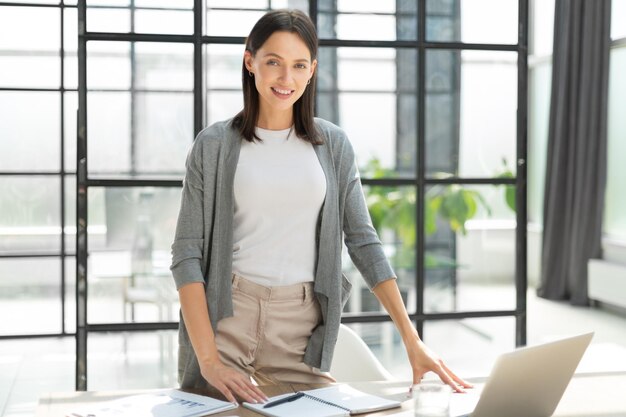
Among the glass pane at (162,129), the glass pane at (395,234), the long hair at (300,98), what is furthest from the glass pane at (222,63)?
the long hair at (300,98)

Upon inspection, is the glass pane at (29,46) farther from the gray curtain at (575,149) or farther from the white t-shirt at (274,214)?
the white t-shirt at (274,214)

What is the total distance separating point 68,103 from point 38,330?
1625 mm

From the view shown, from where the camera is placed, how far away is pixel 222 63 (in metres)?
3.20

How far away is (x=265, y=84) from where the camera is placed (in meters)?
1.94

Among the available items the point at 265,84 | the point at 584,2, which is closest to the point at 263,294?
the point at 265,84

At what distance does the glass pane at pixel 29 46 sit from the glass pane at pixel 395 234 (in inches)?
142

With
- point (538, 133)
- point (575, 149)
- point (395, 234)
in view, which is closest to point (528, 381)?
point (395, 234)

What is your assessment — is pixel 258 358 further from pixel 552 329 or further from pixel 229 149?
pixel 552 329

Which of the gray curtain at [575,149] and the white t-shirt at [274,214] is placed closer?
the white t-shirt at [274,214]

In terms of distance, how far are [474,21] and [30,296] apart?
163 inches

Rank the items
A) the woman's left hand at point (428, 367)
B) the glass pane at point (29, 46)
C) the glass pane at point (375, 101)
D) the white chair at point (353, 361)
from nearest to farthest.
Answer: the woman's left hand at point (428, 367), the white chair at point (353, 361), the glass pane at point (375, 101), the glass pane at point (29, 46)

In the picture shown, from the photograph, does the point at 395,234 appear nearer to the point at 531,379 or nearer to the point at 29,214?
the point at 531,379

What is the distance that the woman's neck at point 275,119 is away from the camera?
2.03 m

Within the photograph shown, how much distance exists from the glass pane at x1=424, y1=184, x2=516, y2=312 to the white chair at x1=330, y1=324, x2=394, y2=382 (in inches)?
41.4
